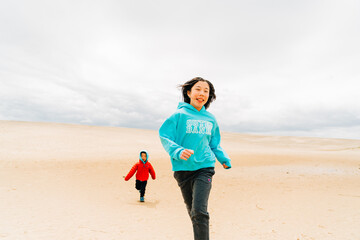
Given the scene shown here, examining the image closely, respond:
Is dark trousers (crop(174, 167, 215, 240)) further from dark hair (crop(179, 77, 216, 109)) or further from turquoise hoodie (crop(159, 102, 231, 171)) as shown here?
dark hair (crop(179, 77, 216, 109))

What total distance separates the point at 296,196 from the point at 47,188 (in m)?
9.52

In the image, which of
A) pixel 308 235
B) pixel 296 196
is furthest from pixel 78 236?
pixel 296 196

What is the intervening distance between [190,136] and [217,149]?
508 millimetres

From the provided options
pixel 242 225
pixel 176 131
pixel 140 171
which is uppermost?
pixel 176 131

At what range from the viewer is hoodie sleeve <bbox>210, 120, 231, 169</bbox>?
3101mm

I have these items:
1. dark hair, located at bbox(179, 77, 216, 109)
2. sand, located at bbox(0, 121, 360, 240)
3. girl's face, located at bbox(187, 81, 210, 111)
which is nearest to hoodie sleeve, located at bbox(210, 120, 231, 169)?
girl's face, located at bbox(187, 81, 210, 111)

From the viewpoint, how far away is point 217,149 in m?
3.18

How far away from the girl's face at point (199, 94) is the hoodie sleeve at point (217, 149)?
44cm

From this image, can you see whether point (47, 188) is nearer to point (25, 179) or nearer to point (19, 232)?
point (25, 179)

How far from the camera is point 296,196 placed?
26.3 ft

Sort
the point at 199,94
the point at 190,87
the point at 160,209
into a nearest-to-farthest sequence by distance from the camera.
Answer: the point at 199,94
the point at 190,87
the point at 160,209

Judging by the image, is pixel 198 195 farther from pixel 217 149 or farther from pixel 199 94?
pixel 199 94

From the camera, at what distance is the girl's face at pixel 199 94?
125 inches

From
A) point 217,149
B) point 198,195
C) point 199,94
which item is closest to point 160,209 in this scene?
point 217,149
